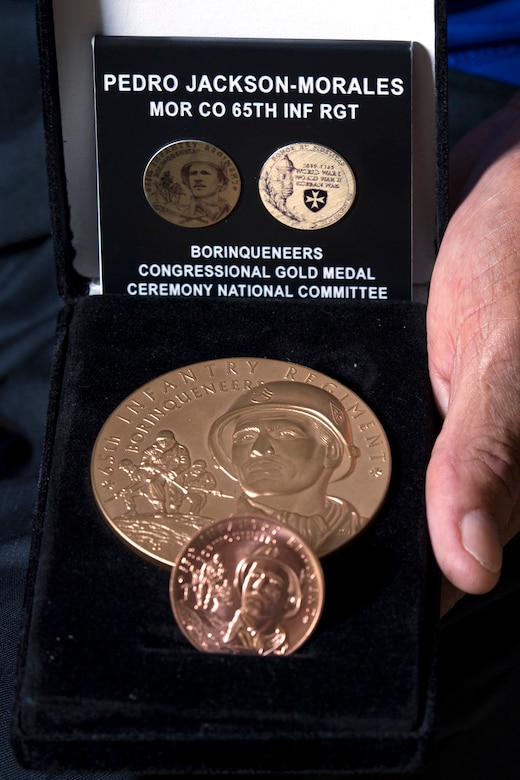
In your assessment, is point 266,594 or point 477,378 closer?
point 266,594

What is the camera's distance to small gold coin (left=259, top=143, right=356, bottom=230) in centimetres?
141

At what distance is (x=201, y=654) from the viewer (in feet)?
3.42

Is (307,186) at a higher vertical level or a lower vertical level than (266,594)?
higher

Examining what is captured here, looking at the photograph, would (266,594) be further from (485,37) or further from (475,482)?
(485,37)

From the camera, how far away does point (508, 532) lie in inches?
48.6

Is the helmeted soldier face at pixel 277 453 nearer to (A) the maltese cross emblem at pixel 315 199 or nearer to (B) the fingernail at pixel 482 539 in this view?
(B) the fingernail at pixel 482 539

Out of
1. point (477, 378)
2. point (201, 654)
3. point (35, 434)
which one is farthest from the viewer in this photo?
point (35, 434)

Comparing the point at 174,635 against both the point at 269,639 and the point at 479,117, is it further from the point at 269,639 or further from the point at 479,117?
the point at 479,117

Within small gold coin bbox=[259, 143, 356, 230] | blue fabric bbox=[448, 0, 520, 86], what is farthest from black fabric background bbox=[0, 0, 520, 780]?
small gold coin bbox=[259, 143, 356, 230]

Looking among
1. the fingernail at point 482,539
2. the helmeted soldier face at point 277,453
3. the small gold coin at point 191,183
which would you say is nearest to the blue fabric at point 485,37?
the small gold coin at point 191,183

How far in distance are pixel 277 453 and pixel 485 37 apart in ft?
3.77

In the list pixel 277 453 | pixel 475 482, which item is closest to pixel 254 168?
pixel 277 453

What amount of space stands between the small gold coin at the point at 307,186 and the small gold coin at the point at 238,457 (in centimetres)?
28

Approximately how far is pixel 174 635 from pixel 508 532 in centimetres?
50
